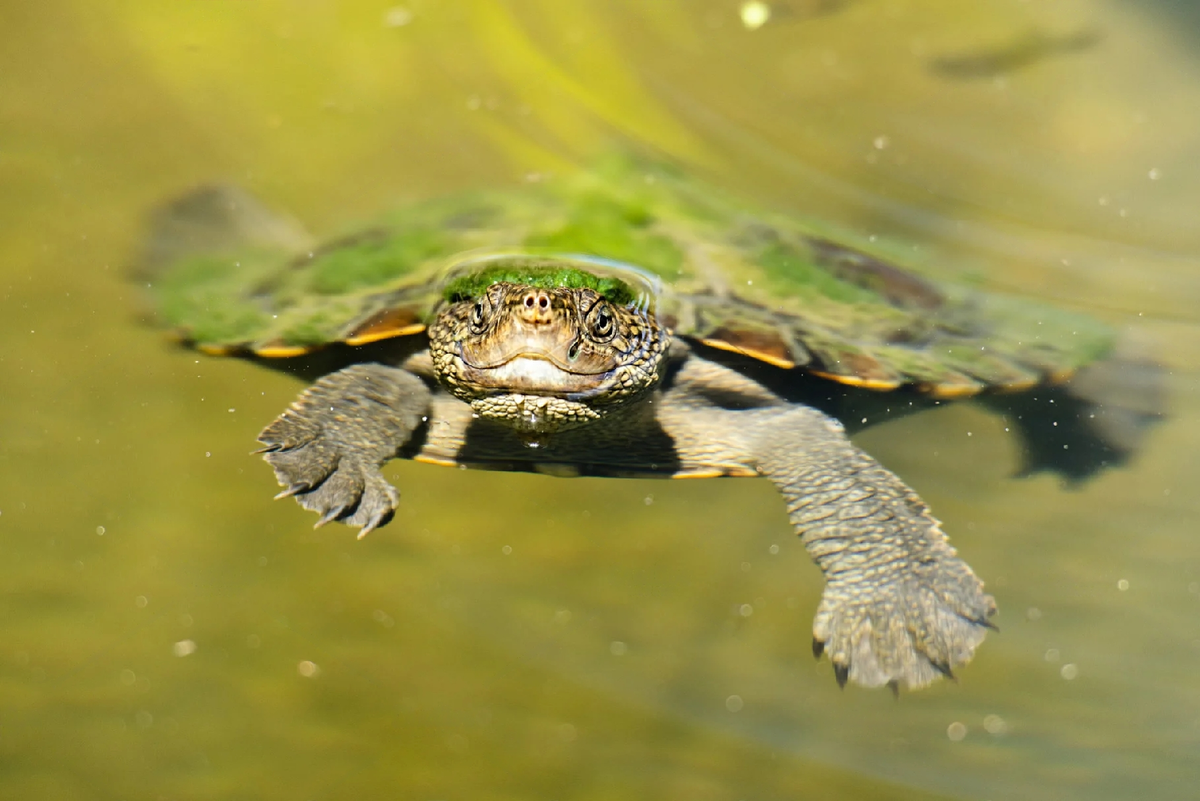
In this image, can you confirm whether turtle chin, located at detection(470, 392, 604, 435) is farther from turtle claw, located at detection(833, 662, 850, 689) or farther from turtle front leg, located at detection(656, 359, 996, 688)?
turtle claw, located at detection(833, 662, 850, 689)

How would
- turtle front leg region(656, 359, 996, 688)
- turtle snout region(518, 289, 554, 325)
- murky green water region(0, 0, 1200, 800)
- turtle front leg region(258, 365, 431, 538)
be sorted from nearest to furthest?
1. turtle snout region(518, 289, 554, 325)
2. turtle front leg region(656, 359, 996, 688)
3. turtle front leg region(258, 365, 431, 538)
4. murky green water region(0, 0, 1200, 800)

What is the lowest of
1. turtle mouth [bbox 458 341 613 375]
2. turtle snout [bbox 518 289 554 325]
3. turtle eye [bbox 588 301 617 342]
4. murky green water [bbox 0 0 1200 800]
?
murky green water [bbox 0 0 1200 800]

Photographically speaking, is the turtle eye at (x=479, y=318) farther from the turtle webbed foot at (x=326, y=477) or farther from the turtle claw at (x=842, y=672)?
the turtle claw at (x=842, y=672)

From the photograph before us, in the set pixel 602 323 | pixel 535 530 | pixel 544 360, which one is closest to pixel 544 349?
pixel 544 360

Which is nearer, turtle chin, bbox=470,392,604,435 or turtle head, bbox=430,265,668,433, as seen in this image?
turtle head, bbox=430,265,668,433

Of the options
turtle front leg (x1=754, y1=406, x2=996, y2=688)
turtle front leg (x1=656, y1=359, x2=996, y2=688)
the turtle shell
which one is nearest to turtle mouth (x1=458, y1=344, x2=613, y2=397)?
the turtle shell

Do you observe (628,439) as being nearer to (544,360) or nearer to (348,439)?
(544,360)

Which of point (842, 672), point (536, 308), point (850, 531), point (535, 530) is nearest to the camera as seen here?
point (536, 308)

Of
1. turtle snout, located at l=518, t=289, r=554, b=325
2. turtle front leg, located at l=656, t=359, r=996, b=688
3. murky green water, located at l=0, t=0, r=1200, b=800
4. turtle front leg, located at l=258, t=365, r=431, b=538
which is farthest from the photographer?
murky green water, located at l=0, t=0, r=1200, b=800
